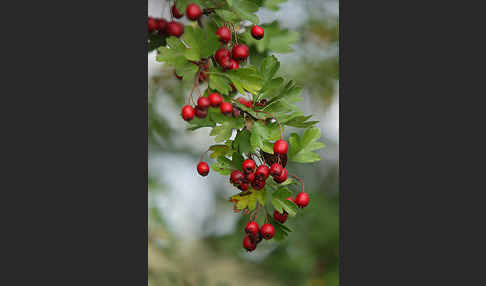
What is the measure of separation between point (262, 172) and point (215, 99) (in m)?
0.22

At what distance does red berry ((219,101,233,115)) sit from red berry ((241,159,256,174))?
5.5 inches

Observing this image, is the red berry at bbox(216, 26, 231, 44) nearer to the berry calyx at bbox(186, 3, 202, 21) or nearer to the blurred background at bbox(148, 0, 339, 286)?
the berry calyx at bbox(186, 3, 202, 21)

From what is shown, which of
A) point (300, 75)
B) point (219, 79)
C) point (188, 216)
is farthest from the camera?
point (300, 75)

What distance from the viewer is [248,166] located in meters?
1.13

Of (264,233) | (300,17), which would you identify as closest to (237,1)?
(300,17)

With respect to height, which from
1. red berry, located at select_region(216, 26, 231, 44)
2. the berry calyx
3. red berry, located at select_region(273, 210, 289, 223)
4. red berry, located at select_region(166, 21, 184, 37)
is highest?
the berry calyx

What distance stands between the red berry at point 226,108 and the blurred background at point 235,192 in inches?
14.0

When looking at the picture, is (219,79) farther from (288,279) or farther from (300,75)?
(288,279)

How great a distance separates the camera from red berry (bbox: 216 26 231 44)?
109 cm

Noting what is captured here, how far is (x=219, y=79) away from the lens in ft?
3.60

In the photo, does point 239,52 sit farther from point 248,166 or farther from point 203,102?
point 248,166

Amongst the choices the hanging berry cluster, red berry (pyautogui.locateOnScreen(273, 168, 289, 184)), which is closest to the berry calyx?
the hanging berry cluster

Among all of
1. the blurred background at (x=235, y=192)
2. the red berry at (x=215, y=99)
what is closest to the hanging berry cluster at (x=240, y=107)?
the red berry at (x=215, y=99)

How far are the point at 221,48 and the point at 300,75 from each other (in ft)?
1.89
